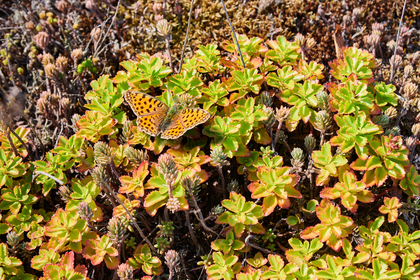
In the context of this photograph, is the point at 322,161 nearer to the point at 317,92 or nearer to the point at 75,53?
the point at 317,92

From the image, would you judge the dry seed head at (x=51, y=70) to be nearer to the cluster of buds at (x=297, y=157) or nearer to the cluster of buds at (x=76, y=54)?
the cluster of buds at (x=76, y=54)

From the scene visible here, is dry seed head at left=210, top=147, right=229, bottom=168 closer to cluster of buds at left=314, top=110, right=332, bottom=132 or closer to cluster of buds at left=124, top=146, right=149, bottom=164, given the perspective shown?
cluster of buds at left=124, top=146, right=149, bottom=164

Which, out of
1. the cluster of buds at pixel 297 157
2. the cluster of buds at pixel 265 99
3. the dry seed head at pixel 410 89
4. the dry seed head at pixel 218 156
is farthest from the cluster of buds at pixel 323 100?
the dry seed head at pixel 218 156

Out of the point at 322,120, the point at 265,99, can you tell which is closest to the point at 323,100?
the point at 322,120

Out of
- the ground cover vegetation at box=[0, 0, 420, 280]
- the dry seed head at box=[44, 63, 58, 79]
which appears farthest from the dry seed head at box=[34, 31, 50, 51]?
the dry seed head at box=[44, 63, 58, 79]

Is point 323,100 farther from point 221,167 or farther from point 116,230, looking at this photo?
point 116,230

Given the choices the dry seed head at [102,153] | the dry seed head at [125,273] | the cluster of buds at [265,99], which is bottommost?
the dry seed head at [125,273]
